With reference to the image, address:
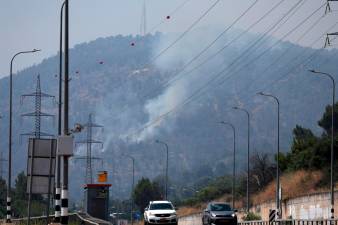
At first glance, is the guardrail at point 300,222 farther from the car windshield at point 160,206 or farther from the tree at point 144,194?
the tree at point 144,194

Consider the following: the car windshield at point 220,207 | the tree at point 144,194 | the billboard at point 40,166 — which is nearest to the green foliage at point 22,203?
the tree at point 144,194

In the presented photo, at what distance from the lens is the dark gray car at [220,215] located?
2349 inches

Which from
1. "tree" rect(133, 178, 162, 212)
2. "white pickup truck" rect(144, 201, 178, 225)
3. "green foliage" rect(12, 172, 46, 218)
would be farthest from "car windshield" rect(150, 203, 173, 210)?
"tree" rect(133, 178, 162, 212)

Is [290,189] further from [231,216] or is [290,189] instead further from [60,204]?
[60,204]

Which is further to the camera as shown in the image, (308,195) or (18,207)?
(18,207)

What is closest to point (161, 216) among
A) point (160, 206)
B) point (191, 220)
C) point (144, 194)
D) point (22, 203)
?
point (160, 206)

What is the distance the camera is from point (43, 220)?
150ft

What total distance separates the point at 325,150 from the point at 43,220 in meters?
55.8

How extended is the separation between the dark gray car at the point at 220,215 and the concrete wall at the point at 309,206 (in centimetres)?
1264

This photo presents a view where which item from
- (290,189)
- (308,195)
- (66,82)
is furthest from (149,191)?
(66,82)

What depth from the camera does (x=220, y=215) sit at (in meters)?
60.0

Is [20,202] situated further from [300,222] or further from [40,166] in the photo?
[40,166]

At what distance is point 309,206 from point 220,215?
59.2ft

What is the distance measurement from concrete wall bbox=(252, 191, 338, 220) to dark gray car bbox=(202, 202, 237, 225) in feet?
41.5
